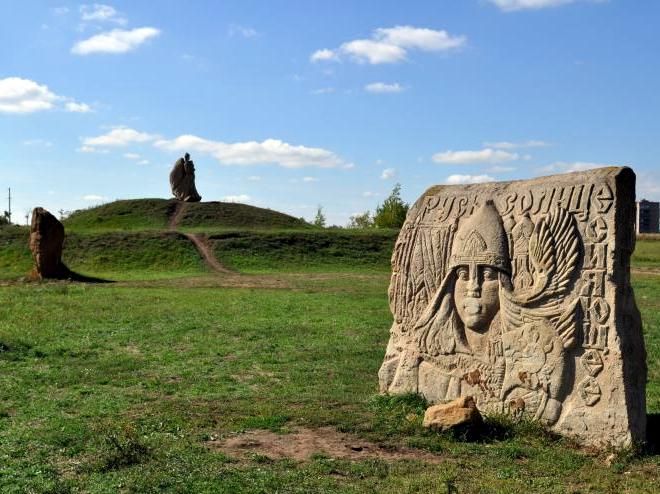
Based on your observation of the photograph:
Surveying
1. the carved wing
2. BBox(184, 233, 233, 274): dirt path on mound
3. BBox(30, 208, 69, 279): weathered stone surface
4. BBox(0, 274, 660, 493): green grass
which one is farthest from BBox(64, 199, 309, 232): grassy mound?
the carved wing

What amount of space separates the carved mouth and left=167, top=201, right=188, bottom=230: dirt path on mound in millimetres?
41472

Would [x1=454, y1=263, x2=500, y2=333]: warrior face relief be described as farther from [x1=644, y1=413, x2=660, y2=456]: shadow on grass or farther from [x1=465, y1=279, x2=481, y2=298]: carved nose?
[x1=644, y1=413, x2=660, y2=456]: shadow on grass

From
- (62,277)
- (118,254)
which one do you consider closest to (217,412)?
(62,277)

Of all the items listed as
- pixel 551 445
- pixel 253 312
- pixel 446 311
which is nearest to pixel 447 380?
pixel 446 311

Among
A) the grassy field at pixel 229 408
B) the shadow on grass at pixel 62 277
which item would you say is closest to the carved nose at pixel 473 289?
the grassy field at pixel 229 408

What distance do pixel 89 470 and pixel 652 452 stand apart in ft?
19.2

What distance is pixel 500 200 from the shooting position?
28.9ft

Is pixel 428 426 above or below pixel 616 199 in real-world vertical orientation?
below

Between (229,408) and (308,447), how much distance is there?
2.05 meters

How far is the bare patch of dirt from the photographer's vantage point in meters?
7.41

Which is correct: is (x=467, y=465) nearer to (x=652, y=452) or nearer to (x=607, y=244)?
(x=652, y=452)

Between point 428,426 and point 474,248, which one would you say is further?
point 474,248

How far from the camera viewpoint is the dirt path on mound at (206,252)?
3697 cm

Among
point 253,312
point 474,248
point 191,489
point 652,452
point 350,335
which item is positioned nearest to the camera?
point 191,489
